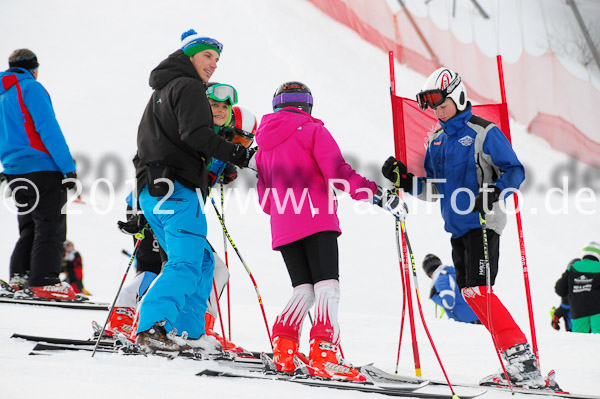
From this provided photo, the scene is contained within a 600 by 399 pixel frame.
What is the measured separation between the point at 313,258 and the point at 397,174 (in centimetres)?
81

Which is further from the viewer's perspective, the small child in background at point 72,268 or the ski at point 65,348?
the small child in background at point 72,268

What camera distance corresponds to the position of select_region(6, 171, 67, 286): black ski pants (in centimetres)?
549

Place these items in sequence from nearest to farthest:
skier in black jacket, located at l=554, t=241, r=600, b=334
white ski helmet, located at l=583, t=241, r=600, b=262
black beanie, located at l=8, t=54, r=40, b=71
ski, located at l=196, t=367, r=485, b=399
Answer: ski, located at l=196, t=367, r=485, b=399, black beanie, located at l=8, t=54, r=40, b=71, skier in black jacket, located at l=554, t=241, r=600, b=334, white ski helmet, located at l=583, t=241, r=600, b=262

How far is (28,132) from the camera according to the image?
5.57m

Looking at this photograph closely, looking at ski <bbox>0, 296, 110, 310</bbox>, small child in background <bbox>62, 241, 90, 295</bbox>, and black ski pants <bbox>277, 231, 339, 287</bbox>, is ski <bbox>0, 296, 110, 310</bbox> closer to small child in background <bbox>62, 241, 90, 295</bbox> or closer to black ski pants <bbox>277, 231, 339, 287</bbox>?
black ski pants <bbox>277, 231, 339, 287</bbox>

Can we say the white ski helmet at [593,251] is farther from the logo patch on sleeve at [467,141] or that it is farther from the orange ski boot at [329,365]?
the orange ski boot at [329,365]

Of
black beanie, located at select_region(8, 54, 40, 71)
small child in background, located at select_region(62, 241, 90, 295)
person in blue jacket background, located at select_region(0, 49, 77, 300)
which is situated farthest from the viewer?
small child in background, located at select_region(62, 241, 90, 295)

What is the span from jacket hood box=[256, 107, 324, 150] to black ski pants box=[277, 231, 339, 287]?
608 mm

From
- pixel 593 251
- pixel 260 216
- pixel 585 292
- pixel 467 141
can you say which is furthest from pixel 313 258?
pixel 260 216

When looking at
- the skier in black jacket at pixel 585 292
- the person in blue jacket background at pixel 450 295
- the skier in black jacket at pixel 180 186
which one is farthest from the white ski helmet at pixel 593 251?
the skier in black jacket at pixel 180 186

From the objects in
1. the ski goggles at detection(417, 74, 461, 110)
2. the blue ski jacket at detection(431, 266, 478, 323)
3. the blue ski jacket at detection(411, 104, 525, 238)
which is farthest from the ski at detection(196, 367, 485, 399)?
the blue ski jacket at detection(431, 266, 478, 323)

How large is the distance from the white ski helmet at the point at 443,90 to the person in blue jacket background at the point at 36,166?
10.1 ft

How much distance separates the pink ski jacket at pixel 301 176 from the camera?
3742mm

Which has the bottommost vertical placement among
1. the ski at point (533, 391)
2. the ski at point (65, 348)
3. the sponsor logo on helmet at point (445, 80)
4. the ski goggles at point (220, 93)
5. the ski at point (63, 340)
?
the ski at point (533, 391)
